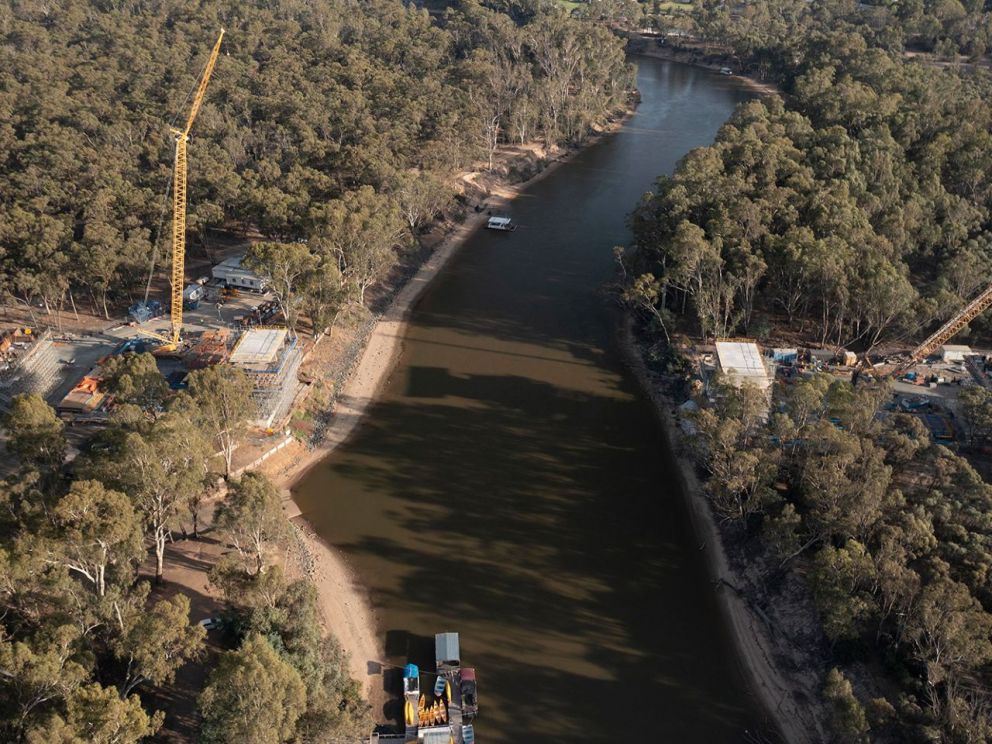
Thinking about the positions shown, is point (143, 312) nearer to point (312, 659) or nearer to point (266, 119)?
point (266, 119)

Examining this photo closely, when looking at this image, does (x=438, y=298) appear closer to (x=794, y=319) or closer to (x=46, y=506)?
(x=794, y=319)

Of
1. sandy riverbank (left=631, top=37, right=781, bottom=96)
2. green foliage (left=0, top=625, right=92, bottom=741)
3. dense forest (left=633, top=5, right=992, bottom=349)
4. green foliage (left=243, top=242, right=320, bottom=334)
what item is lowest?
green foliage (left=0, top=625, right=92, bottom=741)

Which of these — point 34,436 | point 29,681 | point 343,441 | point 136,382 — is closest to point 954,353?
point 343,441

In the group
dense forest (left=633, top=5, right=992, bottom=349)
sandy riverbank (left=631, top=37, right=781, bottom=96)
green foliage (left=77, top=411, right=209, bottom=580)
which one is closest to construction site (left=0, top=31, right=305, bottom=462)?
green foliage (left=77, top=411, right=209, bottom=580)

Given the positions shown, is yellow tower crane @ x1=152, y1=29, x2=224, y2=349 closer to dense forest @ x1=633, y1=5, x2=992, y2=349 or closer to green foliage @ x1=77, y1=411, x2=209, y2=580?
green foliage @ x1=77, y1=411, x2=209, y2=580

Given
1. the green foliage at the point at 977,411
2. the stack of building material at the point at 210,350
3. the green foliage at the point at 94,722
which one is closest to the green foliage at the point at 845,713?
the green foliage at the point at 977,411

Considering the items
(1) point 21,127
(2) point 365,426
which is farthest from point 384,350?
(1) point 21,127
